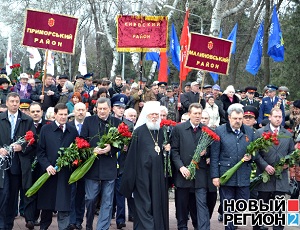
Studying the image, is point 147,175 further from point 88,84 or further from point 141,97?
point 88,84

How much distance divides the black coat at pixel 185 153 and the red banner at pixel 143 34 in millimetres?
4548

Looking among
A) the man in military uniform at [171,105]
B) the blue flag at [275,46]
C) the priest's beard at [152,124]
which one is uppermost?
the blue flag at [275,46]

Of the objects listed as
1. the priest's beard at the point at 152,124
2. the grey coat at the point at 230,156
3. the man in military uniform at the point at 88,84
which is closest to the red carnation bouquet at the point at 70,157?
the priest's beard at the point at 152,124

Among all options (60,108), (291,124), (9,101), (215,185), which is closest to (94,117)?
(60,108)

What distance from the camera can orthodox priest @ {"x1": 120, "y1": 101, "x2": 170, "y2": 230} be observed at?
9227mm

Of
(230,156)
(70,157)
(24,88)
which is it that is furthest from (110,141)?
(24,88)

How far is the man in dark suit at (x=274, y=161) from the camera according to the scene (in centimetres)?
995

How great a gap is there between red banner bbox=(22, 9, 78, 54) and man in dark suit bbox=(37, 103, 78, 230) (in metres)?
3.80

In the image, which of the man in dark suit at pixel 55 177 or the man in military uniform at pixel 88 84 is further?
the man in military uniform at pixel 88 84

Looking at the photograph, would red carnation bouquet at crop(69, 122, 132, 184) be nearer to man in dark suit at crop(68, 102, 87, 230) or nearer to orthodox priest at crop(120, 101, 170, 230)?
orthodox priest at crop(120, 101, 170, 230)

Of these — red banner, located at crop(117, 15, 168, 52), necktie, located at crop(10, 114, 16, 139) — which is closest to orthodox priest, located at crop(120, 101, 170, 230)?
necktie, located at crop(10, 114, 16, 139)

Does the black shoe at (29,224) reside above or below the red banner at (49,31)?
below

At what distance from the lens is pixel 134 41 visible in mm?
14367

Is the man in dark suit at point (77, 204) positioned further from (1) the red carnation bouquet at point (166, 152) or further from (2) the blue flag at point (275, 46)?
(2) the blue flag at point (275, 46)
